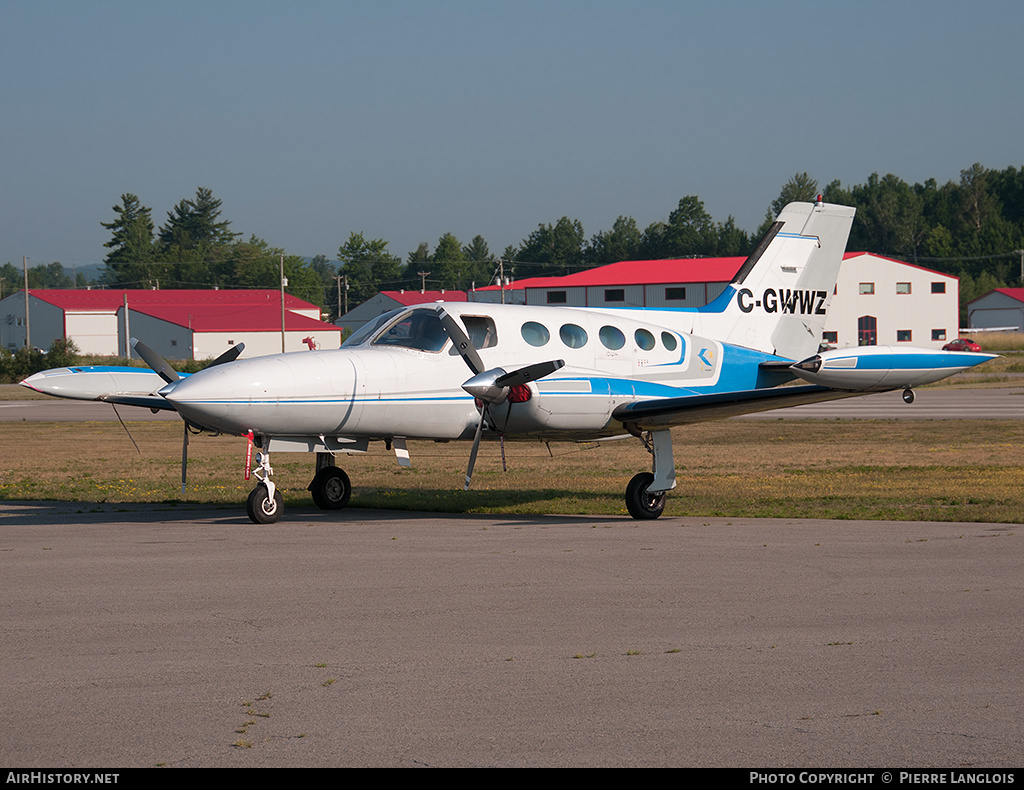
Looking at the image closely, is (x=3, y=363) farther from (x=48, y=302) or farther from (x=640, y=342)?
(x=640, y=342)

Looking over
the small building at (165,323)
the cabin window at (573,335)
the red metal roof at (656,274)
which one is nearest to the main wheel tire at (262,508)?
the cabin window at (573,335)

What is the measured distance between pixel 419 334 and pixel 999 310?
447 ft

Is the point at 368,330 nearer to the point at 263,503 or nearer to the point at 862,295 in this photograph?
the point at 263,503

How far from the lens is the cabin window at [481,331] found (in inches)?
656

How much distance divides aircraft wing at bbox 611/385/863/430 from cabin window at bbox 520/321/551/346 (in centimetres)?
166

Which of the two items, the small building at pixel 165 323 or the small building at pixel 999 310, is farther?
the small building at pixel 999 310

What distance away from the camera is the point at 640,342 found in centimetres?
1811

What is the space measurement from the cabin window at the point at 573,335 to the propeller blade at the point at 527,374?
2.05 meters

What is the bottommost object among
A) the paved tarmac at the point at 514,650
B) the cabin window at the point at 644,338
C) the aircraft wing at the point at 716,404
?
the paved tarmac at the point at 514,650

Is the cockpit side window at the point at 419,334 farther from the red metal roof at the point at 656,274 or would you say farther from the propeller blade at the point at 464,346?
the red metal roof at the point at 656,274

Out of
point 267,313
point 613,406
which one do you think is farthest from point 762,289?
point 267,313

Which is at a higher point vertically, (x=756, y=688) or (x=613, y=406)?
(x=613, y=406)
